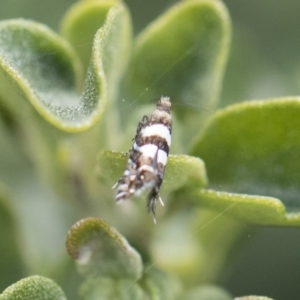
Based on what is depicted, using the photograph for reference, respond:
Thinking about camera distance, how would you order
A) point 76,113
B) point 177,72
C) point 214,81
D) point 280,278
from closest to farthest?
point 76,113 < point 214,81 < point 177,72 < point 280,278

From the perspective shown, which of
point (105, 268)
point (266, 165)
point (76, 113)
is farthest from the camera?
point (266, 165)

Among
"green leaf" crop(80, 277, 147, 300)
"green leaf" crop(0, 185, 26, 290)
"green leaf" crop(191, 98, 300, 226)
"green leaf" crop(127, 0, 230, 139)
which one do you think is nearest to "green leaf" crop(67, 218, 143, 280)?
"green leaf" crop(80, 277, 147, 300)

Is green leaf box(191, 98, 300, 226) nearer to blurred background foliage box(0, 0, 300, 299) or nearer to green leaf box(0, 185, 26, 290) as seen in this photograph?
blurred background foliage box(0, 0, 300, 299)

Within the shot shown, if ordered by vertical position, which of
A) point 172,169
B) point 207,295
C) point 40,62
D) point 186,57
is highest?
point 186,57

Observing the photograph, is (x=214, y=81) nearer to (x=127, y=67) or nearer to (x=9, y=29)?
(x=127, y=67)

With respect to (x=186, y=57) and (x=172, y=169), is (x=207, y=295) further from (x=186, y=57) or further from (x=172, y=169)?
(x=186, y=57)

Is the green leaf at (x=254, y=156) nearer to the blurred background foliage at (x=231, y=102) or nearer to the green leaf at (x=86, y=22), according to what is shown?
the blurred background foliage at (x=231, y=102)

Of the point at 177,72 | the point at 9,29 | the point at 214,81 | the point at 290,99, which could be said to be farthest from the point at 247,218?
the point at 9,29

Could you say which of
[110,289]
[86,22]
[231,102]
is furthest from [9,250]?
[231,102]
